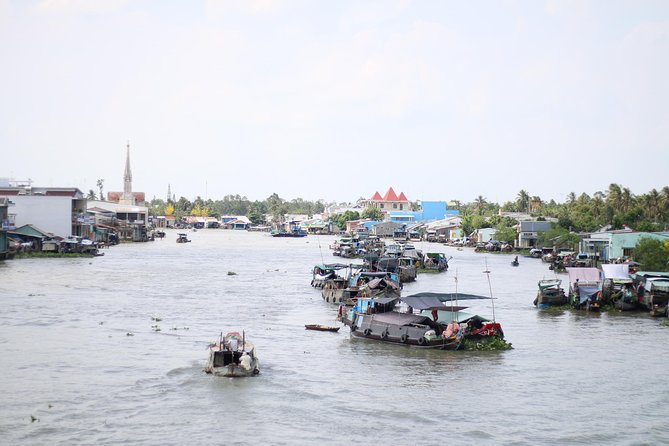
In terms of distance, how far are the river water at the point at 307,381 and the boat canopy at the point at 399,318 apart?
67 cm

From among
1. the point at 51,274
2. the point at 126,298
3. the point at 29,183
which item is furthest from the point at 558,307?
the point at 29,183

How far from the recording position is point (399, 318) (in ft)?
67.0

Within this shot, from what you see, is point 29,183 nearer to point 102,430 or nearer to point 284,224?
point 102,430

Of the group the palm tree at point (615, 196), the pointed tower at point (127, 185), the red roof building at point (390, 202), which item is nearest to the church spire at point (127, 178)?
the pointed tower at point (127, 185)

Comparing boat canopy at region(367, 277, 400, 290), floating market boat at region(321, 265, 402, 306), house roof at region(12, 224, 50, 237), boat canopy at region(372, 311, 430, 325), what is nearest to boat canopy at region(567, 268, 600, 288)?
floating market boat at region(321, 265, 402, 306)

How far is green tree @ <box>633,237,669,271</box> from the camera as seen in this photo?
35094mm

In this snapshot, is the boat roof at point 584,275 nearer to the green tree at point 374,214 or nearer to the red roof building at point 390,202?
the green tree at point 374,214

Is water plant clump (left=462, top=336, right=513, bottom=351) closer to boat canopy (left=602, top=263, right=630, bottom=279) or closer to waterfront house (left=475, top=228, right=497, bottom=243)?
boat canopy (left=602, top=263, right=630, bottom=279)

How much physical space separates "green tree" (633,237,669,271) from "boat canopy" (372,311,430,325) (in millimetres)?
18512

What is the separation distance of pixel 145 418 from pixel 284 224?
12482cm

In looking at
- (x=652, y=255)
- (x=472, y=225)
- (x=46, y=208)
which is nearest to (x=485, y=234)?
(x=472, y=225)

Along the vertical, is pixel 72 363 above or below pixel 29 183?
below

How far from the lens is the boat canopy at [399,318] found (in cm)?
2005

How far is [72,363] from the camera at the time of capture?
57.1ft
